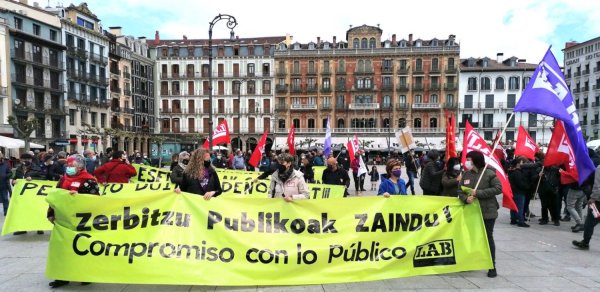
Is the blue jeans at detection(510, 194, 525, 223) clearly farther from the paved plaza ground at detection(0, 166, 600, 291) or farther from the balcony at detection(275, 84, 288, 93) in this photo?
the balcony at detection(275, 84, 288, 93)

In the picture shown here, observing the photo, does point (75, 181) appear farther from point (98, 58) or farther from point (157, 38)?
point (157, 38)

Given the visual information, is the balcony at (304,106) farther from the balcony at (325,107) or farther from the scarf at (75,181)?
the scarf at (75,181)

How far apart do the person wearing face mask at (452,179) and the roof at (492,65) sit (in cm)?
5947

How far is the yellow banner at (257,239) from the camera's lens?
464 cm

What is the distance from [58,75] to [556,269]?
5142 cm

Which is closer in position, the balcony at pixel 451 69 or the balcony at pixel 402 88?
the balcony at pixel 451 69

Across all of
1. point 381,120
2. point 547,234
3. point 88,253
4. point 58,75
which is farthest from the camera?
point 381,120

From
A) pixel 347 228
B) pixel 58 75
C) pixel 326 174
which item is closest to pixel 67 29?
pixel 58 75

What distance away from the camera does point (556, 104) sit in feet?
19.2

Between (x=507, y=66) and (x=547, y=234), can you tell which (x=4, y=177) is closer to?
(x=547, y=234)

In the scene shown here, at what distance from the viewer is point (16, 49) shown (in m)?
39.4

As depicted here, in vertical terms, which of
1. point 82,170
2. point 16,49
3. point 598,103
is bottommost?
point 82,170

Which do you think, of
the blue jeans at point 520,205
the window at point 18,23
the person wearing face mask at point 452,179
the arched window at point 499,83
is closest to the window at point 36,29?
the window at point 18,23

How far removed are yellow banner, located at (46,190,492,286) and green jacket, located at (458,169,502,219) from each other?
0.45 feet
